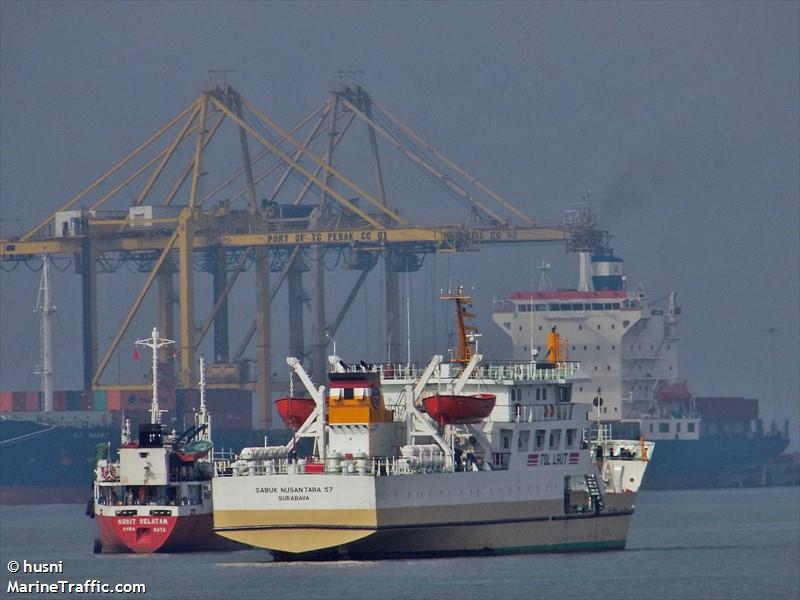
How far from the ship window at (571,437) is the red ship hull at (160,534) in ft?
37.6

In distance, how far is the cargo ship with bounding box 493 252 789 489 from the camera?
463 feet

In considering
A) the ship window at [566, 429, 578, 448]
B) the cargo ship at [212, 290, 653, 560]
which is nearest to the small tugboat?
the cargo ship at [212, 290, 653, 560]

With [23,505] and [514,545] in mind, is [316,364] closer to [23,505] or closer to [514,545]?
[23,505]

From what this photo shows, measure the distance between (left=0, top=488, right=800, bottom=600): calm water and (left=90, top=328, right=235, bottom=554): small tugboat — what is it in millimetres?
1167

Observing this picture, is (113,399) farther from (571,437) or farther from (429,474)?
(429,474)

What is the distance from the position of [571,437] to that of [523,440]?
305 cm

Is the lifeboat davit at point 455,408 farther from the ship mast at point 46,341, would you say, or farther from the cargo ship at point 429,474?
the ship mast at point 46,341

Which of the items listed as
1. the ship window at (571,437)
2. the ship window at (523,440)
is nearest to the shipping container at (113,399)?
the ship window at (571,437)

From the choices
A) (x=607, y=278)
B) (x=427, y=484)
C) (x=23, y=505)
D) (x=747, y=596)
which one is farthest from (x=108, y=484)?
(x=607, y=278)

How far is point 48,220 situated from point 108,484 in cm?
7215

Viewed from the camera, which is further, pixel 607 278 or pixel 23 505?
pixel 607 278

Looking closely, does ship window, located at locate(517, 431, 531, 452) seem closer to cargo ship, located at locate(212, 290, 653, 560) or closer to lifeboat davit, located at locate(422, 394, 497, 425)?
cargo ship, located at locate(212, 290, 653, 560)

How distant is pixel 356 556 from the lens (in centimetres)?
6544

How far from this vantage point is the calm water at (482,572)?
60.8 m
